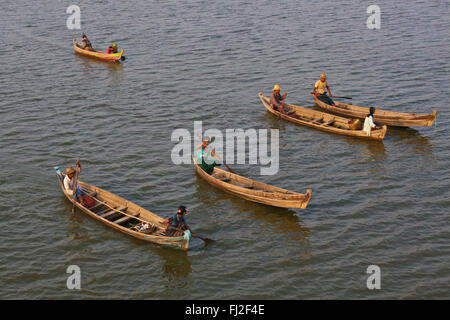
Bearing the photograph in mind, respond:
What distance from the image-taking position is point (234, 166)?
23984 millimetres

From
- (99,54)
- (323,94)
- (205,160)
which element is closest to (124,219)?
(205,160)

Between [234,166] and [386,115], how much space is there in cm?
912

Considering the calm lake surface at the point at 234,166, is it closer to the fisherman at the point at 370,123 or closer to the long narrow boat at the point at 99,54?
the long narrow boat at the point at 99,54

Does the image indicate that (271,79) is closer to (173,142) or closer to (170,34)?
(173,142)

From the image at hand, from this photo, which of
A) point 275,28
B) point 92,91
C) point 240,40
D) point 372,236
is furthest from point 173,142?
point 275,28

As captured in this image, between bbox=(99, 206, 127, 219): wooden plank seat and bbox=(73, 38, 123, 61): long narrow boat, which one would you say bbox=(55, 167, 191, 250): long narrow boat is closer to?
bbox=(99, 206, 127, 219): wooden plank seat

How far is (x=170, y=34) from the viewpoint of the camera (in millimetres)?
43219

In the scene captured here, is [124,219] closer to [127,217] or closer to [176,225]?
[127,217]

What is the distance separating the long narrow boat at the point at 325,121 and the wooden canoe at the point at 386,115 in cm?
100

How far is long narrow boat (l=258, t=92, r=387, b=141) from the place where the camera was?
25.5 m

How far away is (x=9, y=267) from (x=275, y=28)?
32.4m

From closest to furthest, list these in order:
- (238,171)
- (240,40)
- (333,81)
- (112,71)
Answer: (238,171), (333,81), (112,71), (240,40)

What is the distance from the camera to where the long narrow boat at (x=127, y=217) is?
17797mm

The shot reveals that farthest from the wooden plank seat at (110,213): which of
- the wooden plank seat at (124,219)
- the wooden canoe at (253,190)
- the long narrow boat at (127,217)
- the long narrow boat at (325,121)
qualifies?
the long narrow boat at (325,121)
